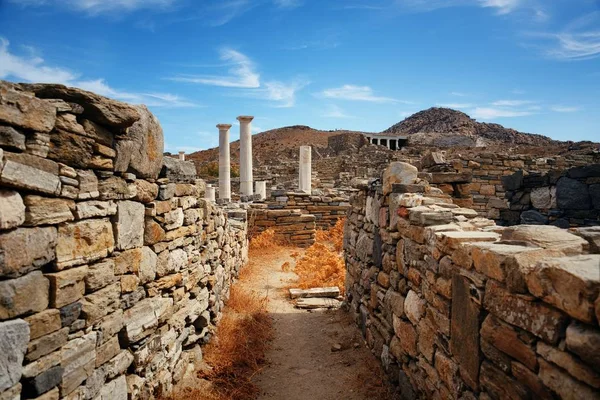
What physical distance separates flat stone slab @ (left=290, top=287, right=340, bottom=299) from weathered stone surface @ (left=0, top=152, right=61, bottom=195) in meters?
5.70

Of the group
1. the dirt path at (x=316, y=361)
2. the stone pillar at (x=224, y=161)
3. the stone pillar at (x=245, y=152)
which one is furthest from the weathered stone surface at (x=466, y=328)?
the stone pillar at (x=224, y=161)

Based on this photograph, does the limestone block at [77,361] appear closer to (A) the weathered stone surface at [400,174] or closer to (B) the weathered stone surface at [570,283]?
(B) the weathered stone surface at [570,283]

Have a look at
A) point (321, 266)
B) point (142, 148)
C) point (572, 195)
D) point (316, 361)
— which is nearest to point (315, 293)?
point (321, 266)

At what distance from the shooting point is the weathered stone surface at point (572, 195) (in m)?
6.73

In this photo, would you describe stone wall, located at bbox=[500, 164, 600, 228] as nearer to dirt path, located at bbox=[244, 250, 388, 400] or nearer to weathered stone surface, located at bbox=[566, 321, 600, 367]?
dirt path, located at bbox=[244, 250, 388, 400]

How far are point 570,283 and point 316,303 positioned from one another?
19.2 feet

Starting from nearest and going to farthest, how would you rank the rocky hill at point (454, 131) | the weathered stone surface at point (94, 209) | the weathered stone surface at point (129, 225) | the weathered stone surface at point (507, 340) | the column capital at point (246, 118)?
the weathered stone surface at point (507, 340) < the weathered stone surface at point (94, 209) < the weathered stone surface at point (129, 225) < the column capital at point (246, 118) < the rocky hill at point (454, 131)

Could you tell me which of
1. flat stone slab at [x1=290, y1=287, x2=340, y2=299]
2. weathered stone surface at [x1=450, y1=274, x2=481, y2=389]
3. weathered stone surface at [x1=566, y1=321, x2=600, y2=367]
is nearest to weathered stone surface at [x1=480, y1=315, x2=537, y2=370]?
weathered stone surface at [x1=450, y1=274, x2=481, y2=389]

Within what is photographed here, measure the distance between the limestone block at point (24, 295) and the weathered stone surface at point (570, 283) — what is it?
282 centimetres

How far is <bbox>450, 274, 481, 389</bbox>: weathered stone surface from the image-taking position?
2539mm

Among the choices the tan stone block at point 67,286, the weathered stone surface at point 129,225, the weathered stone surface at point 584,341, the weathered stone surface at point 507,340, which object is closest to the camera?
the weathered stone surface at point 584,341

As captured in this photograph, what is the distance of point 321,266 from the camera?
369 inches

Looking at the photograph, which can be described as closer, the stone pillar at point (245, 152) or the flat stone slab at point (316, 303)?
the flat stone slab at point (316, 303)

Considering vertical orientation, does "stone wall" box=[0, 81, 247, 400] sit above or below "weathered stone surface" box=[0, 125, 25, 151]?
below
